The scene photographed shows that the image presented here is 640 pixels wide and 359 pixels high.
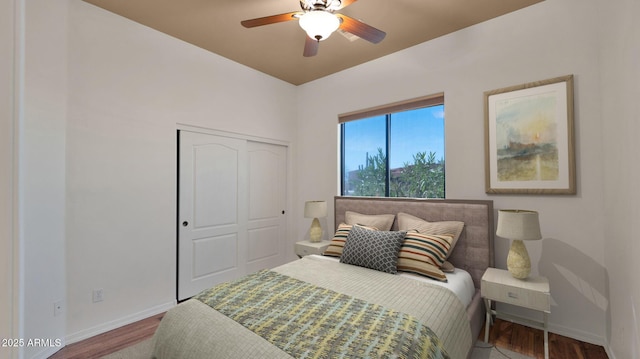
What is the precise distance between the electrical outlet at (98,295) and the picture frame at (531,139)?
3726 mm

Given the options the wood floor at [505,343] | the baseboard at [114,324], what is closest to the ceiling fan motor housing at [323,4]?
the wood floor at [505,343]

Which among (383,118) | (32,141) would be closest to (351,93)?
(383,118)

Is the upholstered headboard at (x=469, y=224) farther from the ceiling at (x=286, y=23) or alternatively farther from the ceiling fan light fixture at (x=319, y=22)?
the ceiling fan light fixture at (x=319, y=22)

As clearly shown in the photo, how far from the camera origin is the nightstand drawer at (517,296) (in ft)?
6.21

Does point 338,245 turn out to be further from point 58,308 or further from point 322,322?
point 58,308

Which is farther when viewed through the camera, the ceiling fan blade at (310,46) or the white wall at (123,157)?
the white wall at (123,157)

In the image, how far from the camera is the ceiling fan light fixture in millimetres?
1848

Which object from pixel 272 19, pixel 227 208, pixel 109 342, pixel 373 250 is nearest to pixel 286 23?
pixel 272 19

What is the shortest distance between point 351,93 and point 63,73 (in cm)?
295

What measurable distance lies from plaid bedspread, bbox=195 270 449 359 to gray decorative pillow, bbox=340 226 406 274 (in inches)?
25.0

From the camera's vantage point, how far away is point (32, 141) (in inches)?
80.4

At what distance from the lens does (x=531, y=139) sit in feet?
7.98

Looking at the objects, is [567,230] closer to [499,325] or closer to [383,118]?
[499,325]

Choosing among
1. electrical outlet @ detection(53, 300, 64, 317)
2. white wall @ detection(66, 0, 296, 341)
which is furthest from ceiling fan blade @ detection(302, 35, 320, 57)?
electrical outlet @ detection(53, 300, 64, 317)
